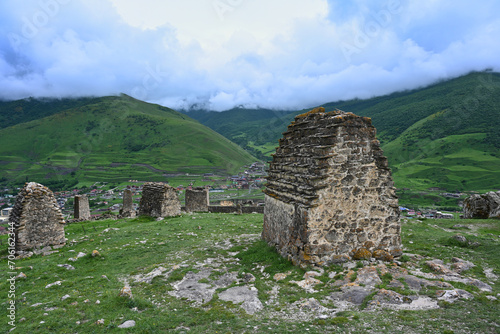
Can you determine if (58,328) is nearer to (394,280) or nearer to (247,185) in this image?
(394,280)

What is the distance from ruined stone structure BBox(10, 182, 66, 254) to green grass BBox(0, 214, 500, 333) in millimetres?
1042

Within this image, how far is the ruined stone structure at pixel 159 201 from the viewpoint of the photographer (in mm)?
23891

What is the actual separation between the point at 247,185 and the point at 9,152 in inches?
6687

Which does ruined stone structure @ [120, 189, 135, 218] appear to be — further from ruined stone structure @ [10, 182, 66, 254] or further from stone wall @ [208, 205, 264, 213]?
ruined stone structure @ [10, 182, 66, 254]

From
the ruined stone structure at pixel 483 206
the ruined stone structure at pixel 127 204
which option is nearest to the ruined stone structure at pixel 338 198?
the ruined stone structure at pixel 483 206

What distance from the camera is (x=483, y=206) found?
74.1 ft

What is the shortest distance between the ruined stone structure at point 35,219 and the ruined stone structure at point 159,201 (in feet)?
29.1

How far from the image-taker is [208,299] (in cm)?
802

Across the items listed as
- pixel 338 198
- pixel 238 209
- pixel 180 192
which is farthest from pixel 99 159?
pixel 338 198

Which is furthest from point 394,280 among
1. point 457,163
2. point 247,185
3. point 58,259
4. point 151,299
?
point 457,163

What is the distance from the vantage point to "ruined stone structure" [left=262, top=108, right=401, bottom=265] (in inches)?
387

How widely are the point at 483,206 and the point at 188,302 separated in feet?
86.6

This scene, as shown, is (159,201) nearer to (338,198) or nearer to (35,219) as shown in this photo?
(35,219)

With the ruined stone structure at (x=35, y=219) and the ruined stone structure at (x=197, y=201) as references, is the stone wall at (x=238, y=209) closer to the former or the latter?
the ruined stone structure at (x=197, y=201)
